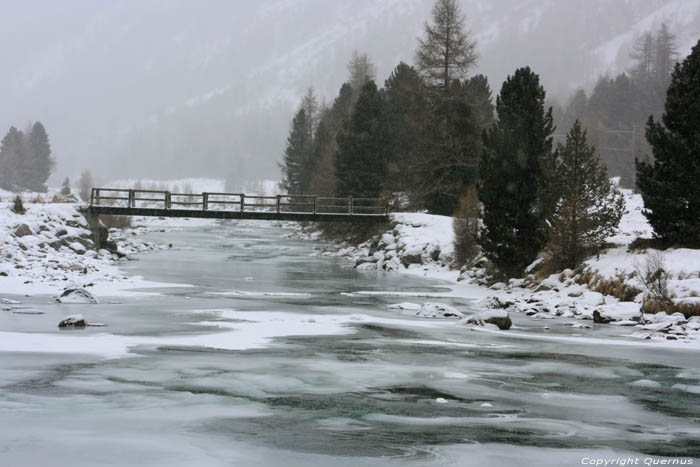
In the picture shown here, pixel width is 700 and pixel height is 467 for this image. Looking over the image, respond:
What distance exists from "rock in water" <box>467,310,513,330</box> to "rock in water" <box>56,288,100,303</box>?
9.46m

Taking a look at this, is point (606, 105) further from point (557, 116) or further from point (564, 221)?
point (564, 221)

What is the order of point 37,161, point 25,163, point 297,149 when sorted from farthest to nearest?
1. point 37,161
2. point 25,163
3. point 297,149

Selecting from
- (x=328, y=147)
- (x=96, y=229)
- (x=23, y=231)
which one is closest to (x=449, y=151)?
(x=328, y=147)

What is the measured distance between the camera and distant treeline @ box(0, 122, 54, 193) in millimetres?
128250

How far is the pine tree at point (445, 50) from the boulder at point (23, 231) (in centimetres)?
2481

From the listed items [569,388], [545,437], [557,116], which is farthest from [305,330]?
[557,116]

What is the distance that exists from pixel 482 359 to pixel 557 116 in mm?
110103

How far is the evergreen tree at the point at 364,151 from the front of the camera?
49875 mm

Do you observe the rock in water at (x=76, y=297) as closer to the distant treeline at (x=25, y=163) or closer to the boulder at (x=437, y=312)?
the boulder at (x=437, y=312)

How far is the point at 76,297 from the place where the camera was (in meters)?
19.9

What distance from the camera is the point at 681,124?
22766 mm

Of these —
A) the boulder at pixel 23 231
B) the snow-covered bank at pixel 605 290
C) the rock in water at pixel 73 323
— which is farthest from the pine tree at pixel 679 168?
the boulder at pixel 23 231

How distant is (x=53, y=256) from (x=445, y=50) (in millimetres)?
26657

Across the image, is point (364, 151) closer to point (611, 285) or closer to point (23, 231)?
point (23, 231)
